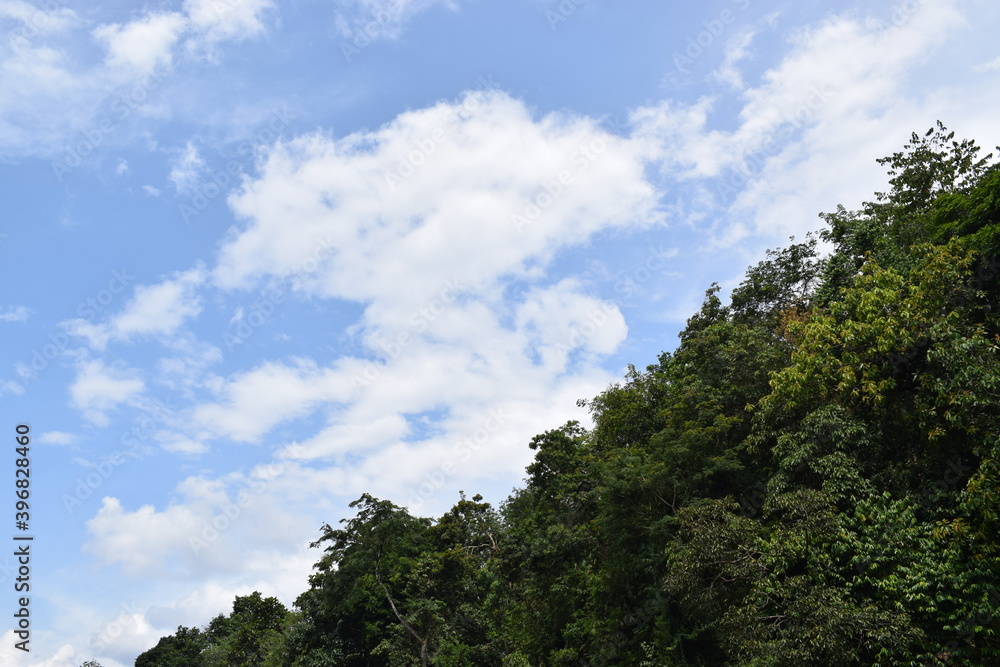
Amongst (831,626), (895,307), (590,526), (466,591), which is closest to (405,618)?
(466,591)

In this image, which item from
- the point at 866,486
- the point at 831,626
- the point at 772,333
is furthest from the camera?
the point at 772,333

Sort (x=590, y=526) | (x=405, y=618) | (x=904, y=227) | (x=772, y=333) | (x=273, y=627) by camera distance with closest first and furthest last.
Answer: (x=904, y=227) < (x=772, y=333) < (x=590, y=526) < (x=405, y=618) < (x=273, y=627)

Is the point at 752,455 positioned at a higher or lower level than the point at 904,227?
lower

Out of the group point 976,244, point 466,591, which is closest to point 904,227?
point 976,244

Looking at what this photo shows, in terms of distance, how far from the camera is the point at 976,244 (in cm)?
1358

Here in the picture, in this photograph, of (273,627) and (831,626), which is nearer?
(831,626)

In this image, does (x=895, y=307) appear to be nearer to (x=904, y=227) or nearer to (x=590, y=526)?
(x=904, y=227)

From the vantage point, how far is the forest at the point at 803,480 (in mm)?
11289

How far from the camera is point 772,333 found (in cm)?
2114

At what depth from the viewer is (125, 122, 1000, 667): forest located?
37.0ft

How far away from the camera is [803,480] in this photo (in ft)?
48.0

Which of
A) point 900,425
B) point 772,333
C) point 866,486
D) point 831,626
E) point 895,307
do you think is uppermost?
point 772,333

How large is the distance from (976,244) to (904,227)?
126 inches

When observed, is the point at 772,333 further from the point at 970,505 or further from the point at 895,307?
the point at 970,505
